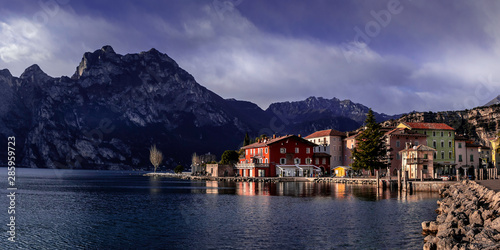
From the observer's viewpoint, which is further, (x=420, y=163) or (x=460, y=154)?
(x=460, y=154)

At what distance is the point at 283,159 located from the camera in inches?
4360

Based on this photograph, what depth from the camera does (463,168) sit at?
10838 cm

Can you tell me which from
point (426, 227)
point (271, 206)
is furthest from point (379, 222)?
point (271, 206)

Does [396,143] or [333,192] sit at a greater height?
[396,143]

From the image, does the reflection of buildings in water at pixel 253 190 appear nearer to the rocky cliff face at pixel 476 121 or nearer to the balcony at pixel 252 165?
the balcony at pixel 252 165

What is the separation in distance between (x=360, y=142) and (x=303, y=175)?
20.5 metres

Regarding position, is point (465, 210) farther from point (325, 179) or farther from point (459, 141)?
point (459, 141)

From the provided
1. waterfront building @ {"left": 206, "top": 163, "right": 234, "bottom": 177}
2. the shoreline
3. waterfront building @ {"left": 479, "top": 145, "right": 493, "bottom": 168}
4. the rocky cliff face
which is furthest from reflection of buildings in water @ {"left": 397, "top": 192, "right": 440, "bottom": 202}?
the rocky cliff face

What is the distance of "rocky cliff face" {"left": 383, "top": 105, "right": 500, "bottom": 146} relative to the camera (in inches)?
6939

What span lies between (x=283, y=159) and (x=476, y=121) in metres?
119

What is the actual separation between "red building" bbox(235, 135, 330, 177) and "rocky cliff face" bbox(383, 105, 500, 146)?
8976 cm

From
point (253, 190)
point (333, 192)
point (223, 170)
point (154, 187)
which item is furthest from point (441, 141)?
point (154, 187)

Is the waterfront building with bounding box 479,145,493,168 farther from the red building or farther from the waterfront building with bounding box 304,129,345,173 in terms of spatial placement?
the red building

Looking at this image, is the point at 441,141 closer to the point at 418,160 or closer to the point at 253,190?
the point at 418,160
